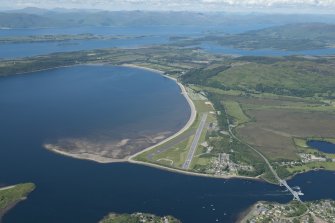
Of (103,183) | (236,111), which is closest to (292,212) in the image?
(103,183)

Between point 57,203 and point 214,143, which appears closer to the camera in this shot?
point 57,203

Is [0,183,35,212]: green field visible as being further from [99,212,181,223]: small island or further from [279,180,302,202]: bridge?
[279,180,302,202]: bridge

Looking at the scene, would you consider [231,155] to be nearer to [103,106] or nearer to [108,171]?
[108,171]

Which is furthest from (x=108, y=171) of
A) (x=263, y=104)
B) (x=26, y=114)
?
(x=263, y=104)

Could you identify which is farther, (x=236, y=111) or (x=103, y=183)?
(x=236, y=111)

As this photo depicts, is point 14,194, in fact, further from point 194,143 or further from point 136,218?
point 194,143

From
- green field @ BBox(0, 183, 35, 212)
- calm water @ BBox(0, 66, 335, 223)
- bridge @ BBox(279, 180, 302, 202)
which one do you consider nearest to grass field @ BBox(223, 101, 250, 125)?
calm water @ BBox(0, 66, 335, 223)
